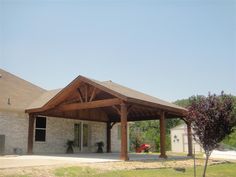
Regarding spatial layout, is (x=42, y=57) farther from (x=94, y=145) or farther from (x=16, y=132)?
(x=94, y=145)

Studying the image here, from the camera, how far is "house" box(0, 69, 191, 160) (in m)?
18.1

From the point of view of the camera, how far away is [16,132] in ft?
69.2

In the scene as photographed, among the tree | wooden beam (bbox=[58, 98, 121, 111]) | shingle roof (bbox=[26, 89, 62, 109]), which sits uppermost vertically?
shingle roof (bbox=[26, 89, 62, 109])

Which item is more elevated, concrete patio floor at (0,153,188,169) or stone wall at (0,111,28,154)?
stone wall at (0,111,28,154)

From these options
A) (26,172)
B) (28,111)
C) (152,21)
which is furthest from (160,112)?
(26,172)

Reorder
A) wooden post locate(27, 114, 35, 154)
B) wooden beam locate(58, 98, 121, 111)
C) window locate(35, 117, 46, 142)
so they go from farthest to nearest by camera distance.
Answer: window locate(35, 117, 46, 142)
wooden post locate(27, 114, 35, 154)
wooden beam locate(58, 98, 121, 111)

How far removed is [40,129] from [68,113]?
7.72ft

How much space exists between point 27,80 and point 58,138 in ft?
20.1

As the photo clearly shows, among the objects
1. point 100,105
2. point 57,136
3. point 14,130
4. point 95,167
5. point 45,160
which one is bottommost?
point 95,167

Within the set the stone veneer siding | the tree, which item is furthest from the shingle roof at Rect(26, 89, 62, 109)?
the tree

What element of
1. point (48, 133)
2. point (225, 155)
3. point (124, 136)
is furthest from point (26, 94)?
point (225, 155)

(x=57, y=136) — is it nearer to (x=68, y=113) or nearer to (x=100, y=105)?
(x=68, y=113)

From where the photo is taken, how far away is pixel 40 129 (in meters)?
22.6

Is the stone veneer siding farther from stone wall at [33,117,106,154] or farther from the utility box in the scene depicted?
the utility box
